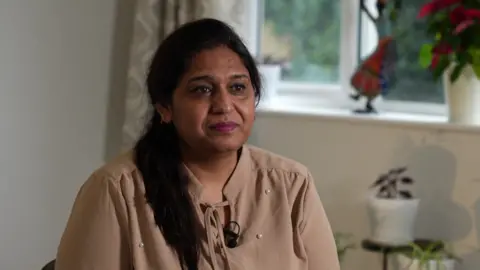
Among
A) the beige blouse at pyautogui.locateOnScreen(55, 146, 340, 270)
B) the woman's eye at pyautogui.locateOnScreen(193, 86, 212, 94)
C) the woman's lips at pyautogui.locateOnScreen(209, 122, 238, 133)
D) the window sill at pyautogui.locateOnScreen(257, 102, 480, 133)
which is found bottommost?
the beige blouse at pyautogui.locateOnScreen(55, 146, 340, 270)

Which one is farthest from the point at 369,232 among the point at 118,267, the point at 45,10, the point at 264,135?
the point at 45,10

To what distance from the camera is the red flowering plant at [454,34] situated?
184cm

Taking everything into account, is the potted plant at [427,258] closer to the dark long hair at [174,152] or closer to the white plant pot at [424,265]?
the white plant pot at [424,265]

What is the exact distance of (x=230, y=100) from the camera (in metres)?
1.40

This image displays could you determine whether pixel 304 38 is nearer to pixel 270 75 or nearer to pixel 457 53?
pixel 270 75

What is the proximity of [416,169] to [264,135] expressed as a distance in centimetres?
55

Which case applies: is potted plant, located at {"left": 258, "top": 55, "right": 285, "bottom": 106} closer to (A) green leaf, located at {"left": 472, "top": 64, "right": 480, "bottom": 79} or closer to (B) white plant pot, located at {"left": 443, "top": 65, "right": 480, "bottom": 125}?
(B) white plant pot, located at {"left": 443, "top": 65, "right": 480, "bottom": 125}

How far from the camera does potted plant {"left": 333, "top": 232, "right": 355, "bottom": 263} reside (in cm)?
207

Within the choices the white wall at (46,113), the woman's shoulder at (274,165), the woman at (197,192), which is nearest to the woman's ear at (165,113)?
the woman at (197,192)

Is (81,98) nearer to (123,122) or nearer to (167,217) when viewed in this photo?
(123,122)

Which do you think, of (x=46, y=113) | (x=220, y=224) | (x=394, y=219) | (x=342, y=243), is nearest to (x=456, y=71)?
(x=394, y=219)

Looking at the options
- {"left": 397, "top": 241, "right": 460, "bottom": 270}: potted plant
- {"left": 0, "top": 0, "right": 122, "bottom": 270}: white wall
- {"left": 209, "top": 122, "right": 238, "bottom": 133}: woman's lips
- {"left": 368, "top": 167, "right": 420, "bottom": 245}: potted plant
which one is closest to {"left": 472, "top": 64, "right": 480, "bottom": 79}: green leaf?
{"left": 368, "top": 167, "right": 420, "bottom": 245}: potted plant

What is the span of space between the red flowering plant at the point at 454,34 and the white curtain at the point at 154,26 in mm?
643

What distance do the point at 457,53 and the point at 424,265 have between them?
22.4 inches
